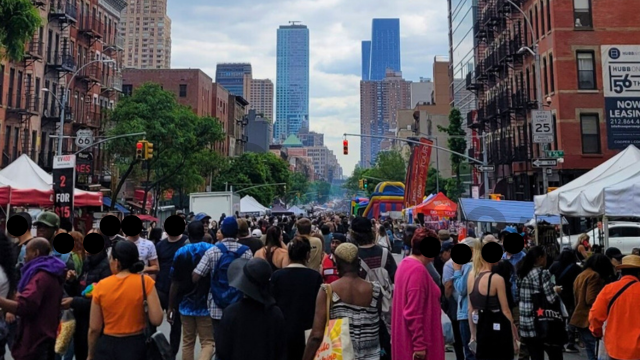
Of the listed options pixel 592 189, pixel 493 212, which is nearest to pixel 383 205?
pixel 493 212

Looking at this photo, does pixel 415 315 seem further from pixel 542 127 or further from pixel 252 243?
pixel 542 127

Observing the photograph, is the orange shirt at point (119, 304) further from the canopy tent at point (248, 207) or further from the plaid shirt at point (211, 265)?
the canopy tent at point (248, 207)

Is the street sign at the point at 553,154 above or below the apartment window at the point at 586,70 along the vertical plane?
below

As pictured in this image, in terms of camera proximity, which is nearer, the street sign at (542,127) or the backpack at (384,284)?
the backpack at (384,284)

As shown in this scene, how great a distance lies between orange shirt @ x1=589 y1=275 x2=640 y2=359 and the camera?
583 centimetres

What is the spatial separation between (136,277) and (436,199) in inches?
1010

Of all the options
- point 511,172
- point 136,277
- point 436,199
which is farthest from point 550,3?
point 136,277

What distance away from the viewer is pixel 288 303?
6152mm

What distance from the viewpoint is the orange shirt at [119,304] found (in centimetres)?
531

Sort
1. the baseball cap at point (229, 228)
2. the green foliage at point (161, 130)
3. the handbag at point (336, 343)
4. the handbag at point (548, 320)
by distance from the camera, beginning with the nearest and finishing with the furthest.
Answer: the handbag at point (336, 343)
the handbag at point (548, 320)
the baseball cap at point (229, 228)
the green foliage at point (161, 130)

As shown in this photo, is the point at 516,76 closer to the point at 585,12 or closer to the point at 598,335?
the point at 585,12

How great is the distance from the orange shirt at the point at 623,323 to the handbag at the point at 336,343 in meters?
2.80

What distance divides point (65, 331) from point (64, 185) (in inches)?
422

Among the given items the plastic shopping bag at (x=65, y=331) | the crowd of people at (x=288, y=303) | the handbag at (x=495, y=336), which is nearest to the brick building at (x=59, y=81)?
the crowd of people at (x=288, y=303)
